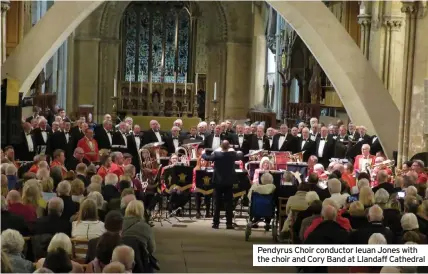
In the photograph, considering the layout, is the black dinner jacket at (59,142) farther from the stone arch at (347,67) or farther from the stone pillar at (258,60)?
the stone pillar at (258,60)

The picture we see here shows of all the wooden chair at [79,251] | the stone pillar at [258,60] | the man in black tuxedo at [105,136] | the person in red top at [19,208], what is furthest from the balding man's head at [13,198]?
the stone pillar at [258,60]

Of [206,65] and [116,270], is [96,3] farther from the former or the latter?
[206,65]

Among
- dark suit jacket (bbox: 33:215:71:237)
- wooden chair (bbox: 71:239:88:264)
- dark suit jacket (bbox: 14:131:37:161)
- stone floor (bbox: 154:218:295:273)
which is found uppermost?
dark suit jacket (bbox: 14:131:37:161)

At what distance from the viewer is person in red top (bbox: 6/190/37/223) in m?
9.95

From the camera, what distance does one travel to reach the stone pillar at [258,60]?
32.3 meters

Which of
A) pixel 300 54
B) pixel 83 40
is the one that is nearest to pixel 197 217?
pixel 300 54

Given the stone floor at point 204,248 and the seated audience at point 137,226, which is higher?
the seated audience at point 137,226

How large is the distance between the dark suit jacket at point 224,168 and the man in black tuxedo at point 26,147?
13.2ft

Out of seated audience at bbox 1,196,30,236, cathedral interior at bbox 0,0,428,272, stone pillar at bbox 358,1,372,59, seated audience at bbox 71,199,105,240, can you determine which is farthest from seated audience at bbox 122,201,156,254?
stone pillar at bbox 358,1,372,59

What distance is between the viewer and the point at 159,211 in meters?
16.2

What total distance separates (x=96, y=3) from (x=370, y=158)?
651 centimetres

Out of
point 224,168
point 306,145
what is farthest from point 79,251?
point 306,145

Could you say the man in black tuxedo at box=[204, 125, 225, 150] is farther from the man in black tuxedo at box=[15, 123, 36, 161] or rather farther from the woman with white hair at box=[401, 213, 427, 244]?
the woman with white hair at box=[401, 213, 427, 244]

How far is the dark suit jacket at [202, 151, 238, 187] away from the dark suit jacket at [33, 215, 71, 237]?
5.62m
